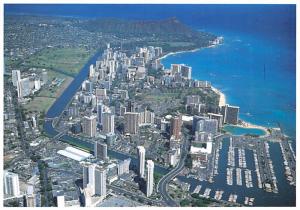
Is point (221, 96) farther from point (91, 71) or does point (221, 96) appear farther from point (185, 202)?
point (185, 202)

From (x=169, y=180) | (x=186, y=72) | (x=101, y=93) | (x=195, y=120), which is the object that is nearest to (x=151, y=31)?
(x=186, y=72)

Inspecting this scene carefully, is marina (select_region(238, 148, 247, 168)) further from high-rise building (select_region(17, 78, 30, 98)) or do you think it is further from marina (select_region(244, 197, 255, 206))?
high-rise building (select_region(17, 78, 30, 98))

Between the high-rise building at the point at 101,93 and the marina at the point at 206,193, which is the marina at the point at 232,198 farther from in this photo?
the high-rise building at the point at 101,93

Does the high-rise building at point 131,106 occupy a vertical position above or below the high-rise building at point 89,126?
above

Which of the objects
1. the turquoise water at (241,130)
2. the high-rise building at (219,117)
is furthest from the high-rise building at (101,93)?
the turquoise water at (241,130)

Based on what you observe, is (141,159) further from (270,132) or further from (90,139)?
(270,132)

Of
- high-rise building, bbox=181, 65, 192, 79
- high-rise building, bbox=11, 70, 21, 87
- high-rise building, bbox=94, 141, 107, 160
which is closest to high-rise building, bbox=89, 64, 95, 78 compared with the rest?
high-rise building, bbox=11, 70, 21, 87
